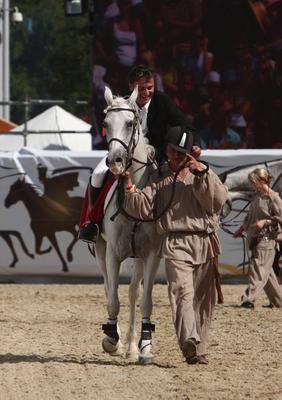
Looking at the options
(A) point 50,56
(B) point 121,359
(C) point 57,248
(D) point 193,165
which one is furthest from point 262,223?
(A) point 50,56

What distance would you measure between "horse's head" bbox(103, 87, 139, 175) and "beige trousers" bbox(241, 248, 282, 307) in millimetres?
6403

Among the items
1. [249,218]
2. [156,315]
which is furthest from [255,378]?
[249,218]

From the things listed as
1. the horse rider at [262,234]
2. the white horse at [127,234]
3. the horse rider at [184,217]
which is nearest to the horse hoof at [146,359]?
the white horse at [127,234]

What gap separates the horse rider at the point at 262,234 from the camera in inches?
666

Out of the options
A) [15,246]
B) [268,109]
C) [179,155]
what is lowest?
[15,246]

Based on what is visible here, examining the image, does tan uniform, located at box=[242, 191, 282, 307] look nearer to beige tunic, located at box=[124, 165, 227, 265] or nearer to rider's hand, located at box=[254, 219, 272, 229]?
rider's hand, located at box=[254, 219, 272, 229]

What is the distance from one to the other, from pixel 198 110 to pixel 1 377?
15.1 m

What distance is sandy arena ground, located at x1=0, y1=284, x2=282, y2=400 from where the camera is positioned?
32.3 feet

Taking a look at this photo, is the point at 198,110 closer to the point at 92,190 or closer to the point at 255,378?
→ the point at 92,190

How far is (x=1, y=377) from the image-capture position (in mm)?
10664

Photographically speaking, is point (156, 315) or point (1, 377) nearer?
point (1, 377)

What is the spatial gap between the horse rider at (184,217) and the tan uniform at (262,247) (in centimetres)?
593

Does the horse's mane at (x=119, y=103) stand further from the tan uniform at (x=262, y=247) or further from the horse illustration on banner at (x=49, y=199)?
the horse illustration on banner at (x=49, y=199)

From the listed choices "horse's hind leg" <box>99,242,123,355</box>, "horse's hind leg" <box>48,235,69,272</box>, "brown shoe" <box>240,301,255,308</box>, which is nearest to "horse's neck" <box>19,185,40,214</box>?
"horse's hind leg" <box>48,235,69,272</box>
